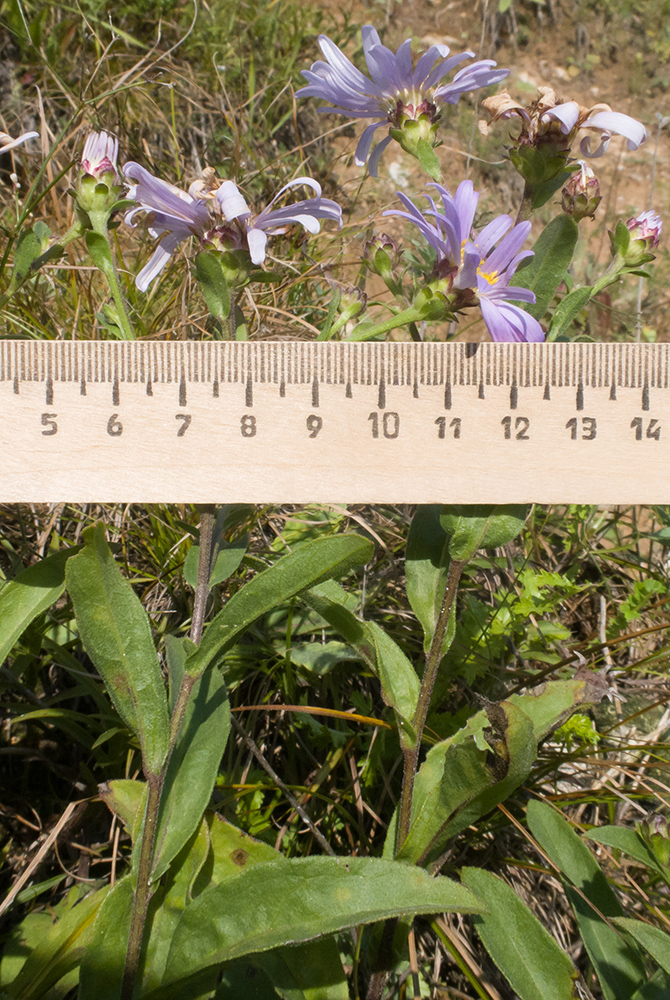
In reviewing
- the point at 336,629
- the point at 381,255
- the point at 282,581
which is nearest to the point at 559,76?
the point at 381,255

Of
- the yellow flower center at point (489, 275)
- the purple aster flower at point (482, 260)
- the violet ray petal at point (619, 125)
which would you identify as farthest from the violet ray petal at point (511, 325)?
the violet ray petal at point (619, 125)

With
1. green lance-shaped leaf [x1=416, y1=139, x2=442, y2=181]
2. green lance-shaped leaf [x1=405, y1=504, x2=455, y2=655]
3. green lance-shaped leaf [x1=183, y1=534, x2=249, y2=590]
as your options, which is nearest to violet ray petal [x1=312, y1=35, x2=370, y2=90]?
green lance-shaped leaf [x1=416, y1=139, x2=442, y2=181]

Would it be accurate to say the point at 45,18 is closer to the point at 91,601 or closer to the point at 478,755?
the point at 91,601

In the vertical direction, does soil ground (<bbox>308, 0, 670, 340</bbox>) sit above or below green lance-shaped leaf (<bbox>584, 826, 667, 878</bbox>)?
above

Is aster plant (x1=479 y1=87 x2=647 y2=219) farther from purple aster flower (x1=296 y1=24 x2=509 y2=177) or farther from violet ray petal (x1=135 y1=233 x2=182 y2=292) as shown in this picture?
violet ray petal (x1=135 y1=233 x2=182 y2=292)

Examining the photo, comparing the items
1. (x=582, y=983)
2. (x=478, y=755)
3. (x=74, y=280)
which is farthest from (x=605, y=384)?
(x=74, y=280)

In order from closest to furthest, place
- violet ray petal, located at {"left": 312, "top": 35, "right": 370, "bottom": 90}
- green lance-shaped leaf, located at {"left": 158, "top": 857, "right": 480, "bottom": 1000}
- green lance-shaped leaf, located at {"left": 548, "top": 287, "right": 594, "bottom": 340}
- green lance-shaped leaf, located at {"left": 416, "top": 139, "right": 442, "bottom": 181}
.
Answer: green lance-shaped leaf, located at {"left": 158, "top": 857, "right": 480, "bottom": 1000}
green lance-shaped leaf, located at {"left": 548, "top": 287, "right": 594, "bottom": 340}
green lance-shaped leaf, located at {"left": 416, "top": 139, "right": 442, "bottom": 181}
violet ray petal, located at {"left": 312, "top": 35, "right": 370, "bottom": 90}

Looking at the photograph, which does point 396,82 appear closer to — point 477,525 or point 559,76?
point 477,525
